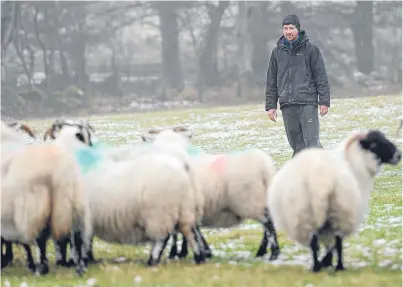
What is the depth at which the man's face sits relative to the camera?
1009 cm

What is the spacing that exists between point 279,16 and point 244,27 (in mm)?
2499

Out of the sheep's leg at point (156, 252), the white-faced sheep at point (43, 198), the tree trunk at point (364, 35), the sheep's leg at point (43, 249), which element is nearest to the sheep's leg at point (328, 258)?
the sheep's leg at point (156, 252)

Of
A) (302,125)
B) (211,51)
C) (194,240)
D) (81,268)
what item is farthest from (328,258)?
(211,51)

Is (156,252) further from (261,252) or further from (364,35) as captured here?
(364,35)

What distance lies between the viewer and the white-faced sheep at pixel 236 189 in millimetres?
8203

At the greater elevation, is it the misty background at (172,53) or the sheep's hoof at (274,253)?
the misty background at (172,53)

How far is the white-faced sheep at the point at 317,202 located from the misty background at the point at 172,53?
2745cm

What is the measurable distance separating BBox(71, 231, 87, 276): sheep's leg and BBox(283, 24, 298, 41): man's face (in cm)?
406

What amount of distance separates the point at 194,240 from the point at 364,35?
124ft

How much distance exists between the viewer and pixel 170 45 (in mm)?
44812

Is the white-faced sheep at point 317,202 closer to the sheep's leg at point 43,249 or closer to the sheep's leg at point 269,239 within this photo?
the sheep's leg at point 269,239

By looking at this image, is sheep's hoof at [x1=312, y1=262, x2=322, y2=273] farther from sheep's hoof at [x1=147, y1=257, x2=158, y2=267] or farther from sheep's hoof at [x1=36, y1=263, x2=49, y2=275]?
sheep's hoof at [x1=36, y1=263, x2=49, y2=275]

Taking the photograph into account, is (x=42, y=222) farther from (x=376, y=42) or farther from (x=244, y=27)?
(x=376, y=42)

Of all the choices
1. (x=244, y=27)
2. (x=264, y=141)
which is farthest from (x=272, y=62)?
(x=244, y=27)
